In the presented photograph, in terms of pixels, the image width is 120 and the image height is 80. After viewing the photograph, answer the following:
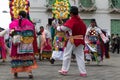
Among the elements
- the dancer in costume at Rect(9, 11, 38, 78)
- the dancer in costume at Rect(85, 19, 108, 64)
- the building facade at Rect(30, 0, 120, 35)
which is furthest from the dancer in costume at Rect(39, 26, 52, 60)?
the building facade at Rect(30, 0, 120, 35)

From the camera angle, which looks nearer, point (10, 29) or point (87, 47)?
point (10, 29)

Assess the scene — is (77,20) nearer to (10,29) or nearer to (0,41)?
(10,29)

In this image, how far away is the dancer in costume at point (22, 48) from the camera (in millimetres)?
12023

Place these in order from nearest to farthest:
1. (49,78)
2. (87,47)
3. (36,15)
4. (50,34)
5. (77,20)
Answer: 1. (49,78)
2. (77,20)
3. (87,47)
4. (50,34)
5. (36,15)

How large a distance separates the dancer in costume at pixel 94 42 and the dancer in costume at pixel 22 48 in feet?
17.4

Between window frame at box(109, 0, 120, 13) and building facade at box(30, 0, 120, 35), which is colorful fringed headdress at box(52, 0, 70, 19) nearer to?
building facade at box(30, 0, 120, 35)

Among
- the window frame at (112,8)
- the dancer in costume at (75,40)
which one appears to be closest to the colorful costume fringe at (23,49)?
the dancer in costume at (75,40)

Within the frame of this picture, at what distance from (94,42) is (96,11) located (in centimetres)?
2931

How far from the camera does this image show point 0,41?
59.9 ft

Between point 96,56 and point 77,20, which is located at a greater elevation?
point 77,20

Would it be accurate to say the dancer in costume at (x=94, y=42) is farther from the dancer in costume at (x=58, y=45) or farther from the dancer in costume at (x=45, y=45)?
the dancer in costume at (x=45, y=45)

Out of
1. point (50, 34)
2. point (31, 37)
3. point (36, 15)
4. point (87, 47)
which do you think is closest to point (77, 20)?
point (31, 37)

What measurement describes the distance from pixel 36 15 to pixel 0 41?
27314 millimetres

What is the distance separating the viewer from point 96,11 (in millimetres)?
46719
